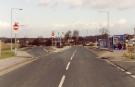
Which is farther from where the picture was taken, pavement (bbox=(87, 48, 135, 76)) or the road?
pavement (bbox=(87, 48, 135, 76))

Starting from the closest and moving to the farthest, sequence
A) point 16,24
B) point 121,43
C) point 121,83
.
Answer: point 121,83, point 16,24, point 121,43

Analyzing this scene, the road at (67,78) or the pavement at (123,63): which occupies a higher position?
the road at (67,78)

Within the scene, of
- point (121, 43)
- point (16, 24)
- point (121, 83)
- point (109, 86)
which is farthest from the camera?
point (121, 43)

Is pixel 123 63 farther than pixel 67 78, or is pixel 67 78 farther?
pixel 123 63

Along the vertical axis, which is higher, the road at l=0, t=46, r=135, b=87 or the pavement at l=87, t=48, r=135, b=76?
the road at l=0, t=46, r=135, b=87

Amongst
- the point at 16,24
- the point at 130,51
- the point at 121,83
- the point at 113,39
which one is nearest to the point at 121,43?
the point at 113,39

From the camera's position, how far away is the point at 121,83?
15555 mm

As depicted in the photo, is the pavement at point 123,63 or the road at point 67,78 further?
the pavement at point 123,63

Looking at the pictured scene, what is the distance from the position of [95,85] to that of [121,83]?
1.38 m

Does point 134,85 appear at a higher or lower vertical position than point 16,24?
lower

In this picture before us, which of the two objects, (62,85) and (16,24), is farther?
(16,24)

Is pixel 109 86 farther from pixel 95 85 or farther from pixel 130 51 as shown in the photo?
pixel 130 51

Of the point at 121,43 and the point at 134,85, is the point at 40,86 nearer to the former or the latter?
the point at 134,85

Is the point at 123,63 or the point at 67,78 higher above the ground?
the point at 67,78
